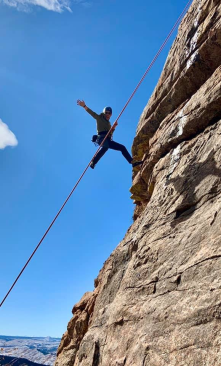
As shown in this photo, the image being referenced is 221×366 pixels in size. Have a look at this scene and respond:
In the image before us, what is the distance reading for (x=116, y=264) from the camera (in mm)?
9086

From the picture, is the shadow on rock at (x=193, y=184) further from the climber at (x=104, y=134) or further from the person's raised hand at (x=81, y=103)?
the person's raised hand at (x=81, y=103)

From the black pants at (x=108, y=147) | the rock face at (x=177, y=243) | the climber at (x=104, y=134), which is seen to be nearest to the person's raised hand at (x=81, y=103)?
the climber at (x=104, y=134)

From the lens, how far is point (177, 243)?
21.3 ft

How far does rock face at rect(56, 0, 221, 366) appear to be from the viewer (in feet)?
16.6

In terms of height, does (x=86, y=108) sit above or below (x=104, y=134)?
above

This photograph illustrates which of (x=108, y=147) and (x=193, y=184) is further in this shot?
(x=108, y=147)

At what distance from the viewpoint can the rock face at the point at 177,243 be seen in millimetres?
5055

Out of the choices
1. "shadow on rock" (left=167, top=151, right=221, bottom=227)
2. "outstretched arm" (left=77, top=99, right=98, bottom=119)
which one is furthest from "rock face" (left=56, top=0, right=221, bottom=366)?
"outstretched arm" (left=77, top=99, right=98, bottom=119)

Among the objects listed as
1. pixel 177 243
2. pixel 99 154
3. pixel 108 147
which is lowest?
pixel 177 243

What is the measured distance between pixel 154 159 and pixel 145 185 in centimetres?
169

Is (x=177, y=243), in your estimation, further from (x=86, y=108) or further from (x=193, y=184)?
(x=86, y=108)

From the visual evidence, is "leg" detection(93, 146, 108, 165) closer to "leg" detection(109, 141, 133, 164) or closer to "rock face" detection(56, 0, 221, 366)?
"leg" detection(109, 141, 133, 164)

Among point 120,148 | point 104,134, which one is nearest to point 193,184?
point 120,148

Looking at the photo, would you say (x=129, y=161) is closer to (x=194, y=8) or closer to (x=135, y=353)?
(x=194, y=8)
